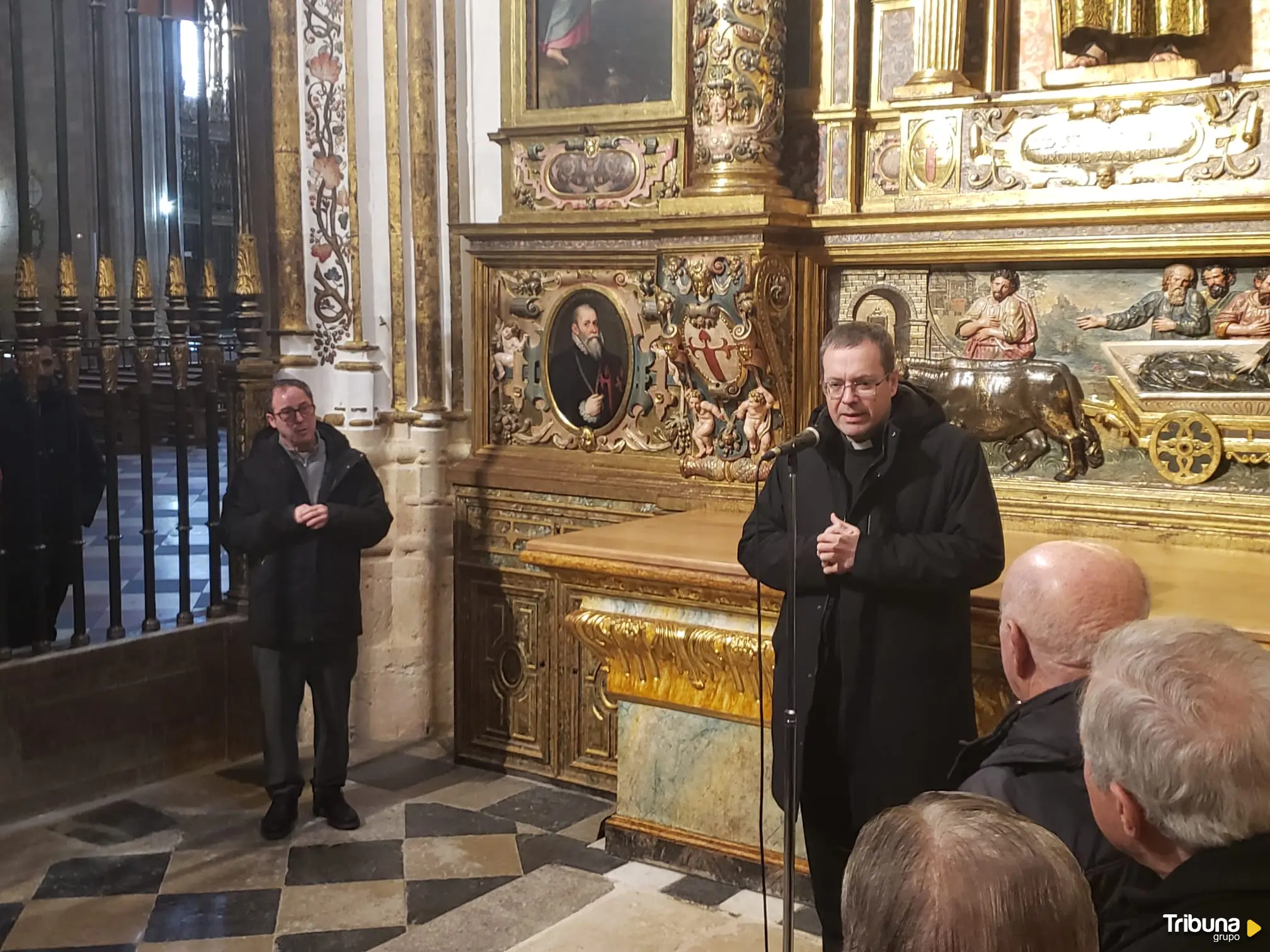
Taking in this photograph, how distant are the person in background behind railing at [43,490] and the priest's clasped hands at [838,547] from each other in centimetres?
364

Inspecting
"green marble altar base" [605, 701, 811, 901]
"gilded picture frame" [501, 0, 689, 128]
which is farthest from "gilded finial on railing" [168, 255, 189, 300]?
"green marble altar base" [605, 701, 811, 901]

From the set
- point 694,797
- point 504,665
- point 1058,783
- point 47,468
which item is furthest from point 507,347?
point 1058,783

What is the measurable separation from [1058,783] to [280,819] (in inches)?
152

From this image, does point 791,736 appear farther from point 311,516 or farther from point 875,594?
point 311,516

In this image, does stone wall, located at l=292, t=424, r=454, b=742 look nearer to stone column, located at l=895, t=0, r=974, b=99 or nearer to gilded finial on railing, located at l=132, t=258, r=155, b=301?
gilded finial on railing, located at l=132, t=258, r=155, b=301

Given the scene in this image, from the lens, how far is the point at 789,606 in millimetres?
3203

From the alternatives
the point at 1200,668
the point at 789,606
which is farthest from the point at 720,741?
the point at 1200,668

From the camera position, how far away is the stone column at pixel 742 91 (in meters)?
5.14

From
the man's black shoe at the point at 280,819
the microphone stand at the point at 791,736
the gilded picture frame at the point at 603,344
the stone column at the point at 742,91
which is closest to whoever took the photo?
the microphone stand at the point at 791,736

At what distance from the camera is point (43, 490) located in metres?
5.64

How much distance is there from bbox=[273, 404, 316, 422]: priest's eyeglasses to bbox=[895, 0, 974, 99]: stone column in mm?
2470

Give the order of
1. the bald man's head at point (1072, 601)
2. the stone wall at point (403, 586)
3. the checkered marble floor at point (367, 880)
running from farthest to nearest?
1. the stone wall at point (403, 586)
2. the checkered marble floor at point (367, 880)
3. the bald man's head at point (1072, 601)

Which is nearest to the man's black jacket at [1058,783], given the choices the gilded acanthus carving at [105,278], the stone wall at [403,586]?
the gilded acanthus carving at [105,278]

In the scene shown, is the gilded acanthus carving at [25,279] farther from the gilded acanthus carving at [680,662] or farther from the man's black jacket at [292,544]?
the gilded acanthus carving at [680,662]
